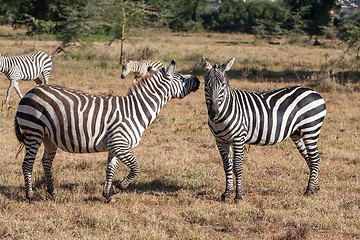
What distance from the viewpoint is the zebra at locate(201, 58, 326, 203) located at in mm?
6000

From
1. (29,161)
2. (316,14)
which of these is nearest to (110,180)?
(29,161)

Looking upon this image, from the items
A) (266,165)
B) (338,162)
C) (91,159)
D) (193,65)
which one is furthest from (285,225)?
(193,65)

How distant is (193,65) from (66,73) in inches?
245

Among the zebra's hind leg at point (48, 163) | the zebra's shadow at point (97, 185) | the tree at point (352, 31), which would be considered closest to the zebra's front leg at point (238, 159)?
the zebra's shadow at point (97, 185)

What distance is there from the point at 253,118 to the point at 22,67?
992 centimetres

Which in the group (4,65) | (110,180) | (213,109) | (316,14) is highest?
(316,14)

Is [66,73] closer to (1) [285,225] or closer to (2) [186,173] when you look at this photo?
(2) [186,173]

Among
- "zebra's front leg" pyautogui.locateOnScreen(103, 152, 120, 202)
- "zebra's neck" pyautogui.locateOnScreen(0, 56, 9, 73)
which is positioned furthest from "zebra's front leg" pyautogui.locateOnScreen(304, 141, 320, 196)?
"zebra's neck" pyautogui.locateOnScreen(0, 56, 9, 73)

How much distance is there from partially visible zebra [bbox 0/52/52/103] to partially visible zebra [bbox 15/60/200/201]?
7.77m

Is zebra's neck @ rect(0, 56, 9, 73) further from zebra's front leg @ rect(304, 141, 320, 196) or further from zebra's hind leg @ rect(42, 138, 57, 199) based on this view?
zebra's front leg @ rect(304, 141, 320, 196)

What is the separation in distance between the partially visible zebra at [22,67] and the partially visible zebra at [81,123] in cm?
777

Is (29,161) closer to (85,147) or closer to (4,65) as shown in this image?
(85,147)

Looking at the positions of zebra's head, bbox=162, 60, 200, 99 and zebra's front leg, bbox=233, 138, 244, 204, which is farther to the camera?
zebra's head, bbox=162, 60, 200, 99

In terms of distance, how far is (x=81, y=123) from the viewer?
571cm
